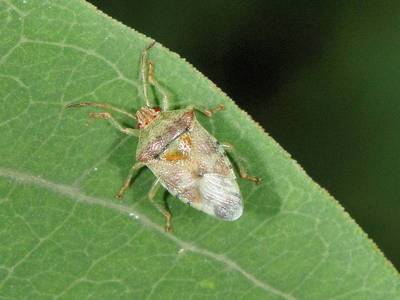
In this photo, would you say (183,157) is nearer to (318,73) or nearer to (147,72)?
(147,72)

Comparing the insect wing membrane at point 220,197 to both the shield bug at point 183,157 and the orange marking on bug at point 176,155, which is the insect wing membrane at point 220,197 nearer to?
the shield bug at point 183,157

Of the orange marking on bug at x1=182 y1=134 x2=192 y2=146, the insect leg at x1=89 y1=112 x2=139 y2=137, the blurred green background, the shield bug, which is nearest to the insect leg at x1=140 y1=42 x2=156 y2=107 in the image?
the shield bug

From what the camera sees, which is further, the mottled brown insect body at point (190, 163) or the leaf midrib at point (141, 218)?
the mottled brown insect body at point (190, 163)

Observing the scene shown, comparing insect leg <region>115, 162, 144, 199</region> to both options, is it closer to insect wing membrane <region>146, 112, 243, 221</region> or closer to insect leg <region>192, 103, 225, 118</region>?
insect wing membrane <region>146, 112, 243, 221</region>

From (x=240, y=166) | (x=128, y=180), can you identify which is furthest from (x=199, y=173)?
(x=128, y=180)

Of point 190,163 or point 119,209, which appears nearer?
point 119,209

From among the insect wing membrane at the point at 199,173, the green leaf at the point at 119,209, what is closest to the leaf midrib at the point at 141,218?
the green leaf at the point at 119,209
